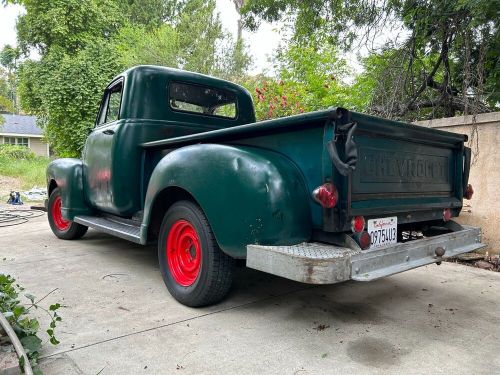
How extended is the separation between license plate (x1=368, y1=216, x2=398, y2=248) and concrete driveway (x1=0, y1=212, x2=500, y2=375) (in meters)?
0.61

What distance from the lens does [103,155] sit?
14.6ft

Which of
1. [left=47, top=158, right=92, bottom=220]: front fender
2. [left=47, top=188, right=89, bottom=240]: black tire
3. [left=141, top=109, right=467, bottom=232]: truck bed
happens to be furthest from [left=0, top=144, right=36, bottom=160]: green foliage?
[left=141, top=109, right=467, bottom=232]: truck bed

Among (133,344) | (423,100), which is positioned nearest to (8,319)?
(133,344)

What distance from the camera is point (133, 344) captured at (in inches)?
98.0

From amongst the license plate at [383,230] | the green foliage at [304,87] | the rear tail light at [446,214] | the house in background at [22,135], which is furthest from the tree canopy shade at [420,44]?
the house in background at [22,135]

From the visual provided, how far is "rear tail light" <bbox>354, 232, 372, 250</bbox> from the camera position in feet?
8.34

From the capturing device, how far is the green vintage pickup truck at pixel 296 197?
2420mm

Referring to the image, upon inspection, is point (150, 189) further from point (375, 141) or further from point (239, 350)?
point (375, 141)

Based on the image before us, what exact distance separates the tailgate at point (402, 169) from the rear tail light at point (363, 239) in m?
0.14

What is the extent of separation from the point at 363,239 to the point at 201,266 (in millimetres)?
1189

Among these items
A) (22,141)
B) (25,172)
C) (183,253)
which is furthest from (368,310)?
(22,141)

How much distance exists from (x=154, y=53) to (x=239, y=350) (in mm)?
14510

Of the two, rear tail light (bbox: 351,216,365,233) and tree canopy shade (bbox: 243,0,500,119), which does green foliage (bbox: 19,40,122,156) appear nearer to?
tree canopy shade (bbox: 243,0,500,119)

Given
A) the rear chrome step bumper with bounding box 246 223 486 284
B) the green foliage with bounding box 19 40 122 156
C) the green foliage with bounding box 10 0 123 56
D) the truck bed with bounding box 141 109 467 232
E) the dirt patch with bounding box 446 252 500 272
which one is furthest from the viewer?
the green foliage with bounding box 10 0 123 56
